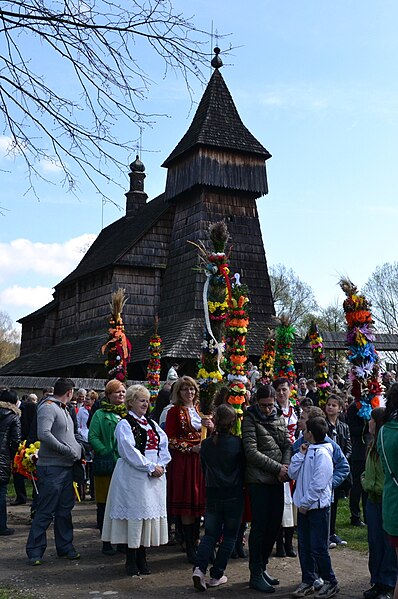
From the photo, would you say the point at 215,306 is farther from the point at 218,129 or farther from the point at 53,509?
the point at 218,129

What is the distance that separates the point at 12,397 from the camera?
995 centimetres

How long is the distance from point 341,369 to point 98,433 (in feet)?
144

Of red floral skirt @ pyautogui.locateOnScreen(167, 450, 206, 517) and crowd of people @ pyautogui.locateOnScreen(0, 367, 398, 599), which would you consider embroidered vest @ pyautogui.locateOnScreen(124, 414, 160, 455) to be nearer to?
crowd of people @ pyautogui.locateOnScreen(0, 367, 398, 599)

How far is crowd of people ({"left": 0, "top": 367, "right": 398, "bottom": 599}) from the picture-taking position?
20.6 ft

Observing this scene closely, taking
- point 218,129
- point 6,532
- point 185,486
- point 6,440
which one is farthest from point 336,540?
point 218,129

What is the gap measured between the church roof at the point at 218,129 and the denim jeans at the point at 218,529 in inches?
1034

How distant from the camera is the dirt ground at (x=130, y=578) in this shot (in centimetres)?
643

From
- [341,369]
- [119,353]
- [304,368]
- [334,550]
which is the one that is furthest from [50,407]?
[341,369]

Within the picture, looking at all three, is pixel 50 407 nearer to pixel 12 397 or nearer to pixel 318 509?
pixel 12 397

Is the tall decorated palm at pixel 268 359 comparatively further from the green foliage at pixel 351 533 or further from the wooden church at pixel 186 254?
the wooden church at pixel 186 254

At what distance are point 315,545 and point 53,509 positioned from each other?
3.11m

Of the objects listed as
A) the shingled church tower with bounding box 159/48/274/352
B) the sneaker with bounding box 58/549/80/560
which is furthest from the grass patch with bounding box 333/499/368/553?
the shingled church tower with bounding box 159/48/274/352

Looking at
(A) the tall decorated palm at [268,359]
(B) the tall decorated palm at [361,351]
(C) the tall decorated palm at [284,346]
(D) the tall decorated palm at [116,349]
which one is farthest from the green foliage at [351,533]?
(A) the tall decorated palm at [268,359]

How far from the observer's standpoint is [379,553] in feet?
20.7
